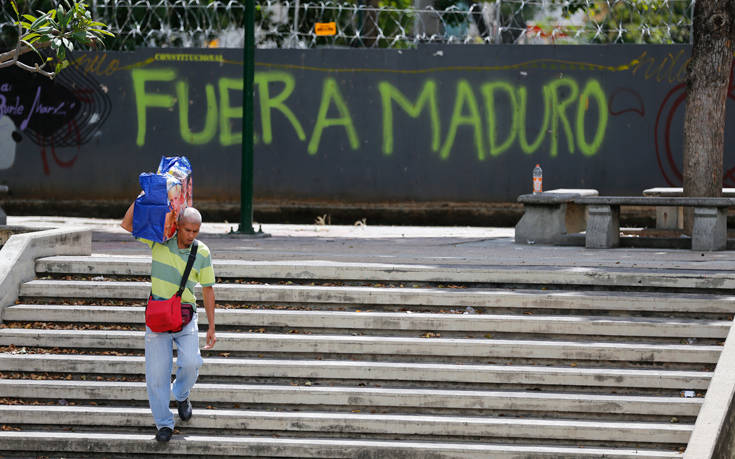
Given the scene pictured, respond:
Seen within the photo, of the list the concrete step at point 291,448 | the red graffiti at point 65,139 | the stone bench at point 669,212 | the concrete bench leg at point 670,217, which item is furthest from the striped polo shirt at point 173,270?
the red graffiti at point 65,139

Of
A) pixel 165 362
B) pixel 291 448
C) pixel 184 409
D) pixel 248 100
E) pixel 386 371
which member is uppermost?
pixel 248 100

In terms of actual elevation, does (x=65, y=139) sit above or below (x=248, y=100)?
below

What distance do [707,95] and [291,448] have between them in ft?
22.1

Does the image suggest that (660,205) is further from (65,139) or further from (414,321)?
(65,139)

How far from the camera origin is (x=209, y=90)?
51.6ft

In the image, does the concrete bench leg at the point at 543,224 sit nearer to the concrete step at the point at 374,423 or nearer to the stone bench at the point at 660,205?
the stone bench at the point at 660,205

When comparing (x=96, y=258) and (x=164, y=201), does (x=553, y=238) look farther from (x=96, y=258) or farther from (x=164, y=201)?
(x=164, y=201)

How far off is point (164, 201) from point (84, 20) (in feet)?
8.50

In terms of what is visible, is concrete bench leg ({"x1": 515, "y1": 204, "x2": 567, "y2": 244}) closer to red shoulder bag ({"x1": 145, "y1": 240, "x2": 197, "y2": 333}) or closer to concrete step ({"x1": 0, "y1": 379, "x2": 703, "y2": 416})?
concrete step ({"x1": 0, "y1": 379, "x2": 703, "y2": 416})

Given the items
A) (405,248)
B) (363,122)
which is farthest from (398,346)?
(363,122)

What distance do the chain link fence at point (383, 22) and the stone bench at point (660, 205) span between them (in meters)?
3.73

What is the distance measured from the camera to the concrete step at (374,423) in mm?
7578

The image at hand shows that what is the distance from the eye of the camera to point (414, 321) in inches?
342

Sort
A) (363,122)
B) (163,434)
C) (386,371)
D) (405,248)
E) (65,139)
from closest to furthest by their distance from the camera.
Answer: (163,434) < (386,371) < (405,248) < (363,122) < (65,139)
